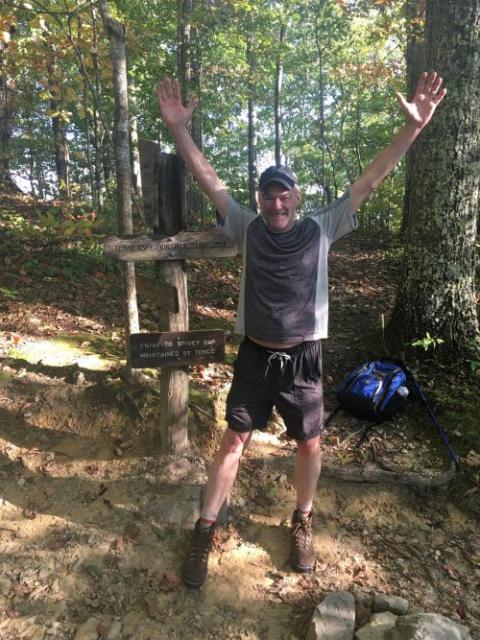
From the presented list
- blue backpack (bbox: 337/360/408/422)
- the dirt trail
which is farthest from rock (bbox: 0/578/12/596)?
blue backpack (bbox: 337/360/408/422)

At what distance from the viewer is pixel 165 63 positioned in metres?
13.8

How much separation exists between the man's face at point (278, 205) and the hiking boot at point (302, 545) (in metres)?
2.25

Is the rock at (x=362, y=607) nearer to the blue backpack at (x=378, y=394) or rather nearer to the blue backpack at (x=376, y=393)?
the blue backpack at (x=378, y=394)

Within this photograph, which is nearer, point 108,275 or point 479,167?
point 479,167

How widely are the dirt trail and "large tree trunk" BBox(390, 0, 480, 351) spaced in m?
1.45

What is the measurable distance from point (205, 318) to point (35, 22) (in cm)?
463

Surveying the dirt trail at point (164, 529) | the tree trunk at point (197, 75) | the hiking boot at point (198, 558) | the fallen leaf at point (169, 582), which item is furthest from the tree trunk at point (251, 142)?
the fallen leaf at point (169, 582)

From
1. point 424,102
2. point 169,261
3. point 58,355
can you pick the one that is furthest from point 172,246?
point 58,355

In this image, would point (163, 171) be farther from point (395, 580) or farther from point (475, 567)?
point (475, 567)

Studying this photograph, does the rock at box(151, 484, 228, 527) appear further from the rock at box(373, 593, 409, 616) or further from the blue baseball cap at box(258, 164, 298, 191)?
the blue baseball cap at box(258, 164, 298, 191)

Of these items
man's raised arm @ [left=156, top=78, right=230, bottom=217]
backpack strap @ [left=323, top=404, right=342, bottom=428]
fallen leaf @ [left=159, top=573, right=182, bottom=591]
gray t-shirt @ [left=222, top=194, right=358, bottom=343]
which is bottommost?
fallen leaf @ [left=159, top=573, right=182, bottom=591]

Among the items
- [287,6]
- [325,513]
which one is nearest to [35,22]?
[325,513]

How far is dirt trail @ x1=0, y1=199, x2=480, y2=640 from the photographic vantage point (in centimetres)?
300

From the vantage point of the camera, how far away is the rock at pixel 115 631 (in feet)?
9.21
